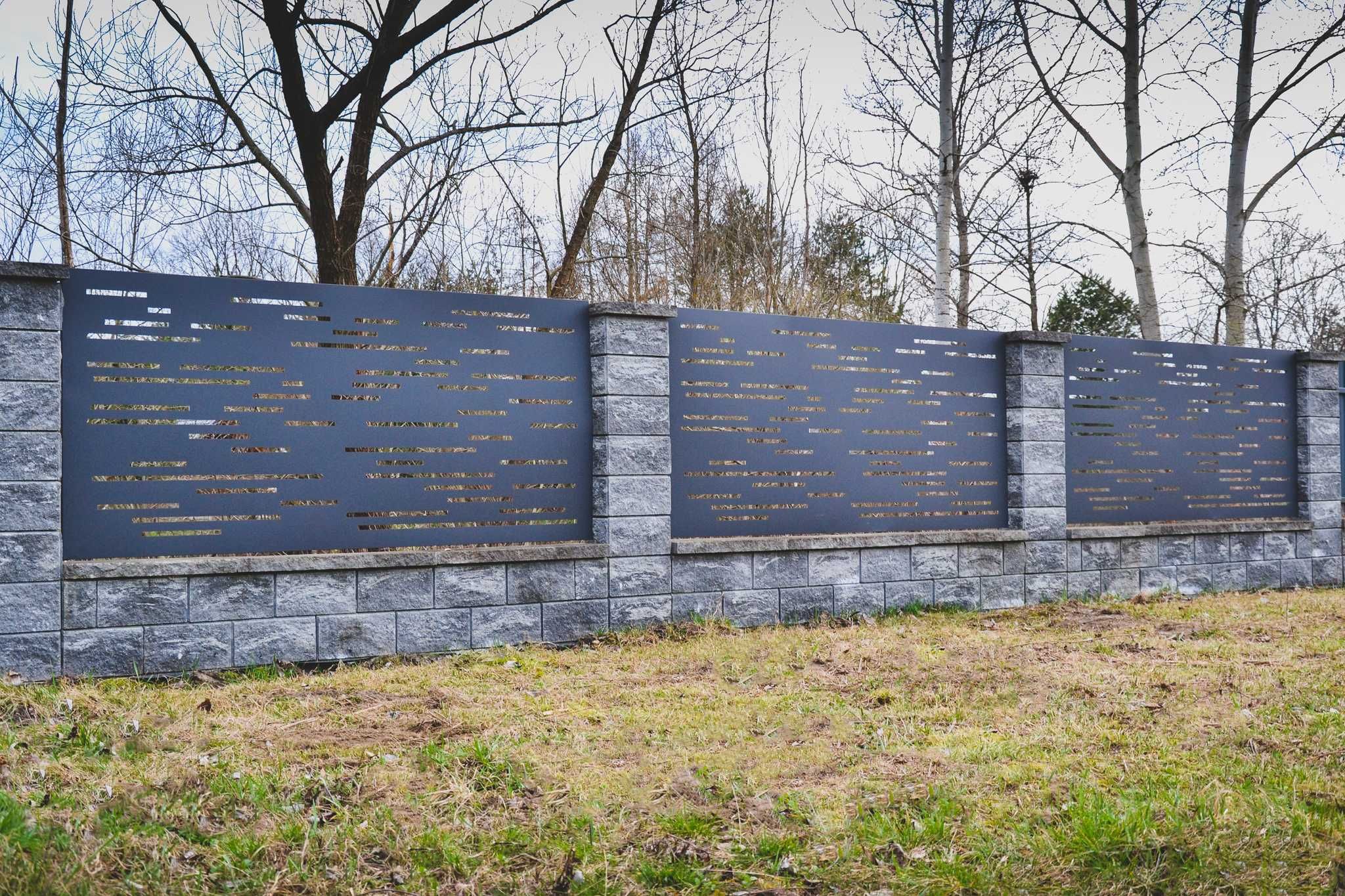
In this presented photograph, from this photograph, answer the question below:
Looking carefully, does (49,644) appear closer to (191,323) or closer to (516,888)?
(191,323)

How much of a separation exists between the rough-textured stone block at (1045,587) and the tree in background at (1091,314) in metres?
22.2

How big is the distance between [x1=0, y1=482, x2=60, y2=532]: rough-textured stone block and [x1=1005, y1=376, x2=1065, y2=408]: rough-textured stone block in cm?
710

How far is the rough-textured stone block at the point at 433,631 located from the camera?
6.48m

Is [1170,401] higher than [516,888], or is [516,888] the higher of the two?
[1170,401]

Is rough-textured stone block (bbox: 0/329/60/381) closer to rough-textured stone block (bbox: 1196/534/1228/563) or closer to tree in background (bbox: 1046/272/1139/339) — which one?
rough-textured stone block (bbox: 1196/534/1228/563)

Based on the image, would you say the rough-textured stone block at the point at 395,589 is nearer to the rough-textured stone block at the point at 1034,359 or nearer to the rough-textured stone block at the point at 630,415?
the rough-textured stone block at the point at 630,415

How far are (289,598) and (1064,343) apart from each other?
22.1 feet

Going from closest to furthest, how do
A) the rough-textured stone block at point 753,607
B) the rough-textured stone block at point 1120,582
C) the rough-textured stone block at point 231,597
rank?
the rough-textured stone block at point 231,597
the rough-textured stone block at point 753,607
the rough-textured stone block at point 1120,582

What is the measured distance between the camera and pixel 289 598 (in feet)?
20.3

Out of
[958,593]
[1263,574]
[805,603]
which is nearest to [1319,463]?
[1263,574]

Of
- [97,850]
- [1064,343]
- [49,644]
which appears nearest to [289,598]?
[49,644]

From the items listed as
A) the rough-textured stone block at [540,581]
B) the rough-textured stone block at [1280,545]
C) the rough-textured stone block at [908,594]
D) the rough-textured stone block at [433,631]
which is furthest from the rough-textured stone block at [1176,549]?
the rough-textured stone block at [433,631]

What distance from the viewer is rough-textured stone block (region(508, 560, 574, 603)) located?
6.80 metres

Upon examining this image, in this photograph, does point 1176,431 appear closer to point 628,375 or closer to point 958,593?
point 958,593
